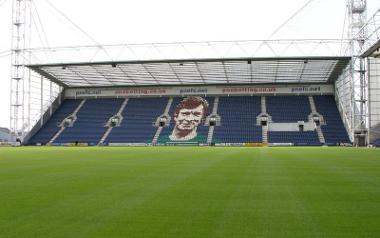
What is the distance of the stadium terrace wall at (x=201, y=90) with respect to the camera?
→ 199ft

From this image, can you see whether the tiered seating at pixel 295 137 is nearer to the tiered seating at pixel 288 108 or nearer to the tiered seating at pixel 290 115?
the tiered seating at pixel 290 115

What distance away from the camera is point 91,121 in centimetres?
6094

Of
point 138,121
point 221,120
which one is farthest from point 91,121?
point 221,120

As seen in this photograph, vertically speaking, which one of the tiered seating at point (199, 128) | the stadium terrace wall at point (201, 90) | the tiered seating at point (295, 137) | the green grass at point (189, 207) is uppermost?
the stadium terrace wall at point (201, 90)

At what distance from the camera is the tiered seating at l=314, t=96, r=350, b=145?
5247 cm

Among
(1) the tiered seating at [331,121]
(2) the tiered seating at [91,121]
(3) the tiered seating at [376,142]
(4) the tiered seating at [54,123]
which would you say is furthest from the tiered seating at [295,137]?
(4) the tiered seating at [54,123]

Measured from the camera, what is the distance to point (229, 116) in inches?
2311

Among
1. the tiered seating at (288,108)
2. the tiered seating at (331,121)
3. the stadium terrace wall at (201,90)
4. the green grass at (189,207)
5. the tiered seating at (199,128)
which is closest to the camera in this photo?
the green grass at (189,207)

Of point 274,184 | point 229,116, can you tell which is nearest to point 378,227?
point 274,184

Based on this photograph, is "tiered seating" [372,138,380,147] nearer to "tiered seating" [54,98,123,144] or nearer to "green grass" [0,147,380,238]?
"tiered seating" [54,98,123,144]

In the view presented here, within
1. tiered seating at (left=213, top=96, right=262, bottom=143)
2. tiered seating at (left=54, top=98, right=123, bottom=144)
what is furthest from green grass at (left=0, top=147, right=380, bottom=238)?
tiered seating at (left=54, top=98, right=123, bottom=144)

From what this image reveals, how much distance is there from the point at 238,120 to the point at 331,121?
1204 centimetres

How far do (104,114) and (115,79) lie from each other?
18.2 ft

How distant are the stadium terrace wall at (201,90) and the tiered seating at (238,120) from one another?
1.18 m
